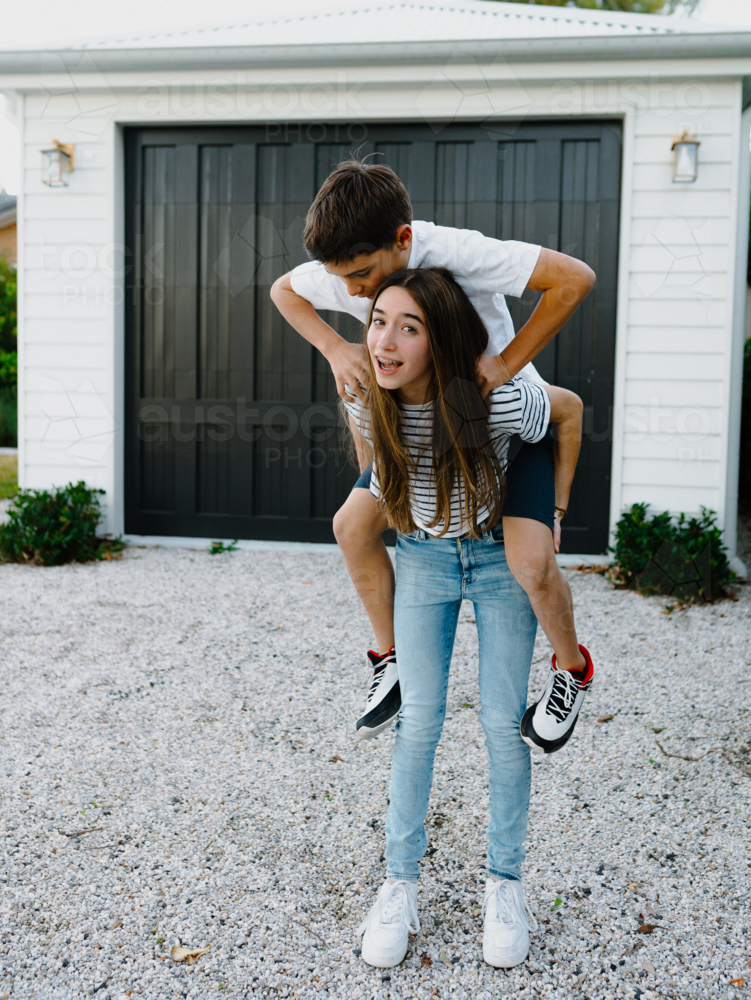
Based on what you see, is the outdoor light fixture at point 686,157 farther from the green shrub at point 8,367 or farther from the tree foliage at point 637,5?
the tree foliage at point 637,5

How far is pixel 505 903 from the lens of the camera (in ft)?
5.34

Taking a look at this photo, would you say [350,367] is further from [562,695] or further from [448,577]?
[562,695]

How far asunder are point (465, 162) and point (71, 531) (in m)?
3.54

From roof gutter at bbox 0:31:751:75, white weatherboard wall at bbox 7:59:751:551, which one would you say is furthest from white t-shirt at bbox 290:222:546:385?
roof gutter at bbox 0:31:751:75

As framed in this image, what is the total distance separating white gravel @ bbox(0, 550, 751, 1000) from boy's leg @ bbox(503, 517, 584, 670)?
737mm

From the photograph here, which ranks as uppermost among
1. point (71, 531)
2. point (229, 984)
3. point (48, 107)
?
point (48, 107)

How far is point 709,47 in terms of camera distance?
4.41 m

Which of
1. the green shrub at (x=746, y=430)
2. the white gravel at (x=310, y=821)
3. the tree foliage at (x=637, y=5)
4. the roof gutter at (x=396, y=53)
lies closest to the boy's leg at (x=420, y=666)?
the white gravel at (x=310, y=821)

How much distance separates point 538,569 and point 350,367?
60cm

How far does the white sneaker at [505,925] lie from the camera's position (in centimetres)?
158

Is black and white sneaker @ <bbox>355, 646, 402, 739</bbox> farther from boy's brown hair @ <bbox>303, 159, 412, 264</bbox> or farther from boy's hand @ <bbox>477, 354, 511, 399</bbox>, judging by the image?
boy's brown hair @ <bbox>303, 159, 412, 264</bbox>

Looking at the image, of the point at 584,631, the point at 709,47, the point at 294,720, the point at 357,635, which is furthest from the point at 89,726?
the point at 709,47

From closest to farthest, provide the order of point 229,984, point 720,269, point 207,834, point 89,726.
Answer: point 229,984 < point 207,834 < point 89,726 < point 720,269

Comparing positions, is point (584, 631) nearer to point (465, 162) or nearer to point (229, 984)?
point (229, 984)
